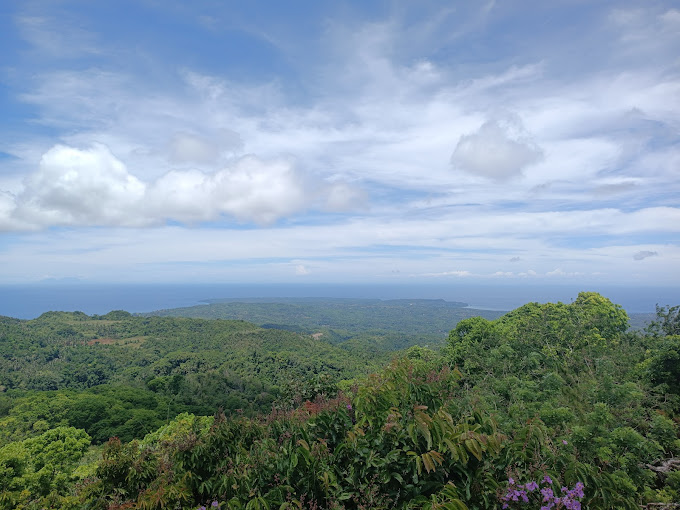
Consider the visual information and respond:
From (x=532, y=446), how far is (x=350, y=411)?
1558 millimetres

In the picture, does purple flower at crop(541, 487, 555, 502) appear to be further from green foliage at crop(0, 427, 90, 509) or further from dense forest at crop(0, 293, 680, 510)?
green foliage at crop(0, 427, 90, 509)

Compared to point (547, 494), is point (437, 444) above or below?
above

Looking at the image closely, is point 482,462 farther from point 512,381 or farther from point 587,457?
point 512,381

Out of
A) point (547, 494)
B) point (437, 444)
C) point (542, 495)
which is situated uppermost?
point (437, 444)

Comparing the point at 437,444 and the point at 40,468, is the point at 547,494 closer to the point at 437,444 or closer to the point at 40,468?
the point at 437,444

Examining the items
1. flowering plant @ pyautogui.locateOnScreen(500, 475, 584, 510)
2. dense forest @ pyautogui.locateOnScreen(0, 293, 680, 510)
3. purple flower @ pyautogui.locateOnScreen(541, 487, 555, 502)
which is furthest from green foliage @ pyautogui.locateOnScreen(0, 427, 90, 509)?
purple flower @ pyautogui.locateOnScreen(541, 487, 555, 502)

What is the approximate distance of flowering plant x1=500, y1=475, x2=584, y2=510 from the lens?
1977 mm

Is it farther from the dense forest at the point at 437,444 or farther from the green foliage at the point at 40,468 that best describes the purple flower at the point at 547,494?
the green foliage at the point at 40,468

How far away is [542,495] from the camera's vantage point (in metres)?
2.23

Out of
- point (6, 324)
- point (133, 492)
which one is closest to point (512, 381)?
point (133, 492)

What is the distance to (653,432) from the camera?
5.68m

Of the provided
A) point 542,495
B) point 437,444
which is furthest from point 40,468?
point 542,495

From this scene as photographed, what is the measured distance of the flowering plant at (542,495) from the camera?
1977mm

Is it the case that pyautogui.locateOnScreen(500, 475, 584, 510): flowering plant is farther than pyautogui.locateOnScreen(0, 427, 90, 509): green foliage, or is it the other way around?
pyautogui.locateOnScreen(0, 427, 90, 509): green foliage
